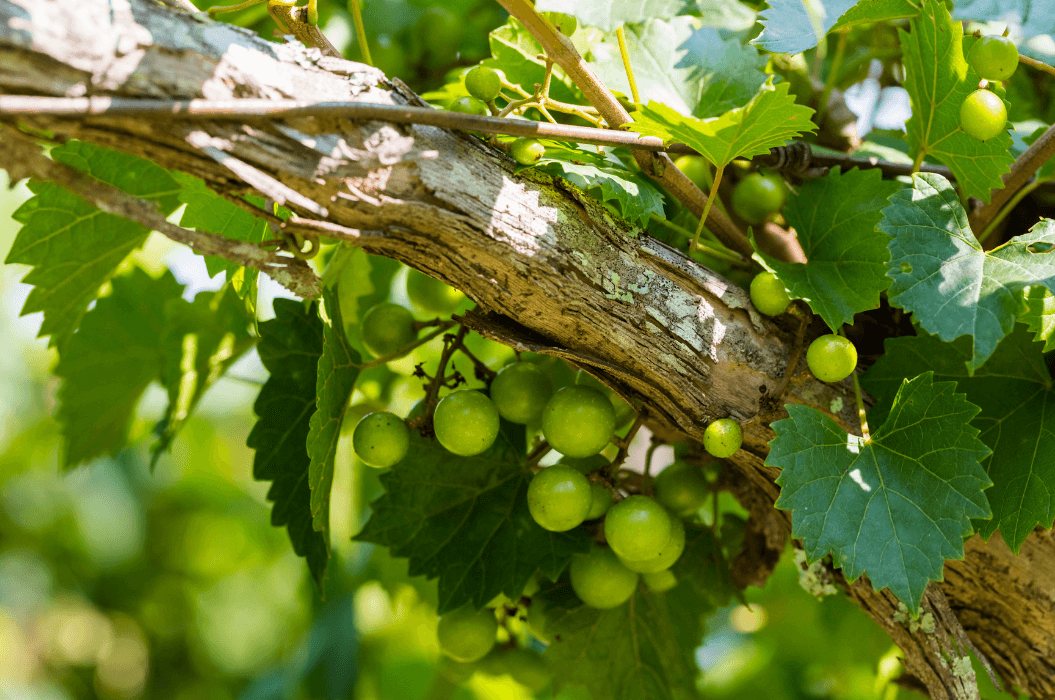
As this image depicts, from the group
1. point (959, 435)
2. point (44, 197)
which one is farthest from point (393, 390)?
point (959, 435)

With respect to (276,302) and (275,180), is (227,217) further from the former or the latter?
(275,180)

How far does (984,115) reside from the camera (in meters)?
0.67

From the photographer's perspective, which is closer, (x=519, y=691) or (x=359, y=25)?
(x=359, y=25)

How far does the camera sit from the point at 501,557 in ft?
Result: 2.92

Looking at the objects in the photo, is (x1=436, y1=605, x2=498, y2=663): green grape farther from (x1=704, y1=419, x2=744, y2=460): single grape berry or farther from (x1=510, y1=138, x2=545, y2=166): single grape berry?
(x1=510, y1=138, x2=545, y2=166): single grape berry

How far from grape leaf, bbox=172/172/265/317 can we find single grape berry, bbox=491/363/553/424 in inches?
11.4

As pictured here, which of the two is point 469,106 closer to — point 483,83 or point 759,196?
point 483,83

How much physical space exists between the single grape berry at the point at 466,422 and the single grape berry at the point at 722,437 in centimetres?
23

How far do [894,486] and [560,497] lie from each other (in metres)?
0.31

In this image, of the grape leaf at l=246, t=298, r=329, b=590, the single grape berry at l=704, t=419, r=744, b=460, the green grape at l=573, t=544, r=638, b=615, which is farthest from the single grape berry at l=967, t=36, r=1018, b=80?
the grape leaf at l=246, t=298, r=329, b=590

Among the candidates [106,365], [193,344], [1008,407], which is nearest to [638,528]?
[1008,407]

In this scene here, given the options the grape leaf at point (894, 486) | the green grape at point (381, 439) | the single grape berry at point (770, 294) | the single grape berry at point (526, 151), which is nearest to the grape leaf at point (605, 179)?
the single grape berry at point (526, 151)

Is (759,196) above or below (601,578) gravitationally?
above

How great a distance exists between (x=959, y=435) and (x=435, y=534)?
575 millimetres
